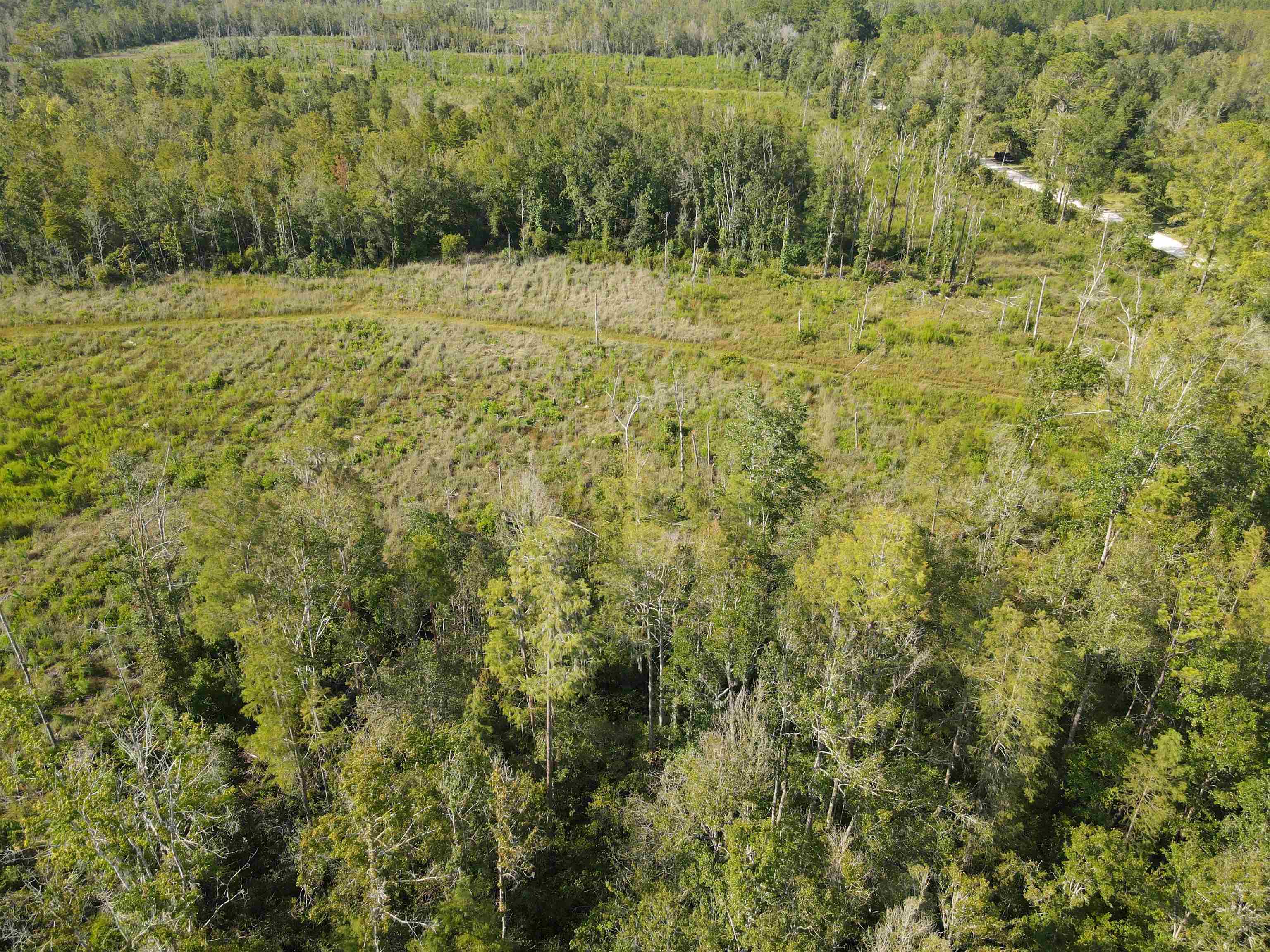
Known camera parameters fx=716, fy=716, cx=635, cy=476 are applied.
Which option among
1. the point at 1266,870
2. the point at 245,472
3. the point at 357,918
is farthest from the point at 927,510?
the point at 245,472

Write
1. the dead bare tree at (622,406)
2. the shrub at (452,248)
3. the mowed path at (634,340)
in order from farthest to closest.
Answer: the shrub at (452,248), the mowed path at (634,340), the dead bare tree at (622,406)

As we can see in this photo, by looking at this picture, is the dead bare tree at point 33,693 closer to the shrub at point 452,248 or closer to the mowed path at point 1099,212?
the shrub at point 452,248

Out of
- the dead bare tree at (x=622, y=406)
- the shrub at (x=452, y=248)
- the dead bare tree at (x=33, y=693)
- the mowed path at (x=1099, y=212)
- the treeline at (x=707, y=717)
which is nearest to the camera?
the treeline at (x=707, y=717)

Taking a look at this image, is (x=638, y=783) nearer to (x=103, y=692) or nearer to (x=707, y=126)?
(x=103, y=692)

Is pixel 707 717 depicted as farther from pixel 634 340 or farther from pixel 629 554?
pixel 634 340

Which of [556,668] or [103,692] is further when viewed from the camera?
[103,692]

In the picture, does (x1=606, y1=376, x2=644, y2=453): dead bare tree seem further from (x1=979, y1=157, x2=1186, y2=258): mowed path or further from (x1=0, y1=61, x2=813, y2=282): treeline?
(x1=979, y1=157, x2=1186, y2=258): mowed path

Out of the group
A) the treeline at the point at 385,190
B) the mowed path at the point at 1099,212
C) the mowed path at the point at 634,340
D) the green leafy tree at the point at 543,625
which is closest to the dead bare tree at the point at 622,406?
the mowed path at the point at 634,340

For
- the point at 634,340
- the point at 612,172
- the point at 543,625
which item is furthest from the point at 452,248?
the point at 543,625
